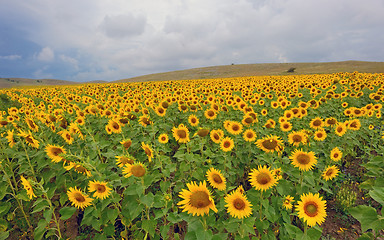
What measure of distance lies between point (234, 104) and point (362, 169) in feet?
14.2

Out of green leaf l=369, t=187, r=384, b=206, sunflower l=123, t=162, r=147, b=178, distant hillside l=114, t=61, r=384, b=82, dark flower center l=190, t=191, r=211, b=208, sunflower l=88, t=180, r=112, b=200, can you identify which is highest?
distant hillside l=114, t=61, r=384, b=82

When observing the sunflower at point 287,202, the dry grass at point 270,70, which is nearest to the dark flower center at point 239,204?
the sunflower at point 287,202

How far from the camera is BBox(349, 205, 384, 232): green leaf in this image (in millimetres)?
1722

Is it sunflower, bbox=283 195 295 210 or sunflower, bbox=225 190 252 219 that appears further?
sunflower, bbox=283 195 295 210

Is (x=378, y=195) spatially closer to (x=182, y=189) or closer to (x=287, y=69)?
(x=182, y=189)

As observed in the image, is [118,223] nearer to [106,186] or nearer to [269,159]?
[106,186]

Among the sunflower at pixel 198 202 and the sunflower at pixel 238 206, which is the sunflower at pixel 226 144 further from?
the sunflower at pixel 198 202

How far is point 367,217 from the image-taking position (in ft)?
5.97

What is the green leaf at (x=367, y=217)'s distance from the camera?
5.65 feet

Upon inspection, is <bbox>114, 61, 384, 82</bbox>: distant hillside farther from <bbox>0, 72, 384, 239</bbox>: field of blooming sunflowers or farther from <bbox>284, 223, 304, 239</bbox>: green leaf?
<bbox>284, 223, 304, 239</bbox>: green leaf

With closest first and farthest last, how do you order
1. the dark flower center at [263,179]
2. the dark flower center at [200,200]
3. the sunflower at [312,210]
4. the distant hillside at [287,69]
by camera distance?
the dark flower center at [200,200] → the sunflower at [312,210] → the dark flower center at [263,179] → the distant hillside at [287,69]

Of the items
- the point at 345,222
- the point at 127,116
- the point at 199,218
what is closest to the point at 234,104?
the point at 127,116

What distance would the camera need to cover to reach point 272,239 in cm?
300

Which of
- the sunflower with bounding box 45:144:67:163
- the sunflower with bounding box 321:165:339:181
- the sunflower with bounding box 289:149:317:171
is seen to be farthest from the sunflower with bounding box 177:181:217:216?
the sunflower with bounding box 321:165:339:181
